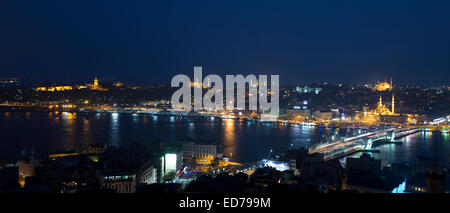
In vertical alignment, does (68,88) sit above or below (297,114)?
above

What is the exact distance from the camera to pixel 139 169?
574cm

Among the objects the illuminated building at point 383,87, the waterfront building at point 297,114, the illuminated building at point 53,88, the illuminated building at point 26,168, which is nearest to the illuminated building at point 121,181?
the illuminated building at point 26,168

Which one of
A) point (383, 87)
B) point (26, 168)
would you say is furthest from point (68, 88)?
point (26, 168)

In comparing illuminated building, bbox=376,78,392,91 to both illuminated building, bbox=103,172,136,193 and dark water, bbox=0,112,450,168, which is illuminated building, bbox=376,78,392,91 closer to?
dark water, bbox=0,112,450,168

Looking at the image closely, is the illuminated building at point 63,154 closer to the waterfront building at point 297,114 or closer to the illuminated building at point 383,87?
the waterfront building at point 297,114

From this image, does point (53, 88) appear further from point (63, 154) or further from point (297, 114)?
point (63, 154)

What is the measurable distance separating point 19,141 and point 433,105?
71.7ft

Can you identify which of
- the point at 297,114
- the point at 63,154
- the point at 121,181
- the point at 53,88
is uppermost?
the point at 53,88

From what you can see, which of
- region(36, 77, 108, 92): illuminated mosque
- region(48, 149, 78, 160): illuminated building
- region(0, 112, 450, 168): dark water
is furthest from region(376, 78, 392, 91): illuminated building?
region(48, 149, 78, 160): illuminated building

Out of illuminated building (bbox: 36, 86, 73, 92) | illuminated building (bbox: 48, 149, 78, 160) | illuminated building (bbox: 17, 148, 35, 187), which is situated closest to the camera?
illuminated building (bbox: 17, 148, 35, 187)

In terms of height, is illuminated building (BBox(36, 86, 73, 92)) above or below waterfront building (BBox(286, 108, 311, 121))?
above

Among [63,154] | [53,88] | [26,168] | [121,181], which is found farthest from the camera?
[53,88]
